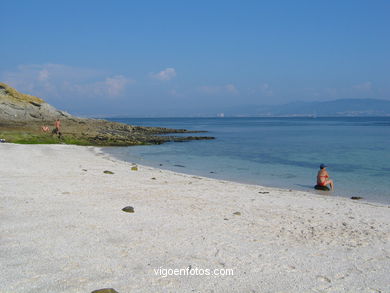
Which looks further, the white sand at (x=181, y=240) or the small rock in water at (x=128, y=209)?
the small rock in water at (x=128, y=209)

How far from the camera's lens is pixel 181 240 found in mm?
7852

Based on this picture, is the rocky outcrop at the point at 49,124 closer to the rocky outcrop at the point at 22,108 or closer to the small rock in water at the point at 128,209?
the rocky outcrop at the point at 22,108

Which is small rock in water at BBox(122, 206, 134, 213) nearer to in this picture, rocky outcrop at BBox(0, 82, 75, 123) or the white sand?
the white sand

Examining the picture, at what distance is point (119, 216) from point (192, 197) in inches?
147

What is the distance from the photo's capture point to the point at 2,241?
7.17 metres

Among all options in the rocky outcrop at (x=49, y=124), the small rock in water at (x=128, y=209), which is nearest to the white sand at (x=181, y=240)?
the small rock in water at (x=128, y=209)

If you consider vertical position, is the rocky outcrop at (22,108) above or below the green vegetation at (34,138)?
above

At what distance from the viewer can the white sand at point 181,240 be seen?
5871 millimetres

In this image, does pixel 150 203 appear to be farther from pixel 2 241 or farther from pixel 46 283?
pixel 46 283

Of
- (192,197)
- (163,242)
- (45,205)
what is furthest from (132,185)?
(163,242)

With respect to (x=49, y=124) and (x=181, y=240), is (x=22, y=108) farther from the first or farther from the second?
(x=181, y=240)

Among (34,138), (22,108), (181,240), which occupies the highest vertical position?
(22,108)

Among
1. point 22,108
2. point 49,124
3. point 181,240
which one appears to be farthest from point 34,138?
point 181,240

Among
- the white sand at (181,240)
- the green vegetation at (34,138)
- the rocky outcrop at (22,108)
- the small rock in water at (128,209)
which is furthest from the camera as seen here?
the rocky outcrop at (22,108)
